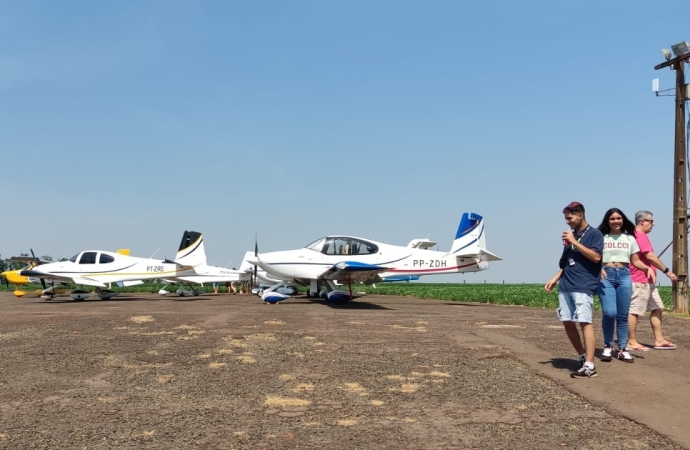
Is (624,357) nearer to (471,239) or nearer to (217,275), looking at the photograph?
(471,239)

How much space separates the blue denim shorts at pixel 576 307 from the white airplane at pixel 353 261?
12.0 meters

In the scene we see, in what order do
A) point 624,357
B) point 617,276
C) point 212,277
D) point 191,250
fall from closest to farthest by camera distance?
point 624,357, point 617,276, point 191,250, point 212,277

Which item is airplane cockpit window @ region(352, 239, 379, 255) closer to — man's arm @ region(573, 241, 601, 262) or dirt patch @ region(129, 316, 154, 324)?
dirt patch @ region(129, 316, 154, 324)

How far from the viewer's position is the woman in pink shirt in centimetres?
655

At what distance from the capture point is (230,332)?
9.05m

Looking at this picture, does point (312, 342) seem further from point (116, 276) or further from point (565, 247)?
point (116, 276)

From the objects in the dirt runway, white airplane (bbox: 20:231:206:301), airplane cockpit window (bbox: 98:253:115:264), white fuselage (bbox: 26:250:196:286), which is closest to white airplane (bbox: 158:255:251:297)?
white airplane (bbox: 20:231:206:301)

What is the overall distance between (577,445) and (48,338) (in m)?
7.98

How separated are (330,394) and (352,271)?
12.7 metres

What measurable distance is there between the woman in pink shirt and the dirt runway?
1.45 ft

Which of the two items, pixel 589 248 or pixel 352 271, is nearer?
pixel 589 248

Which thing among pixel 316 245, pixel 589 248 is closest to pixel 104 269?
pixel 316 245

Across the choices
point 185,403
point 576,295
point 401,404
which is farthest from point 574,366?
point 185,403

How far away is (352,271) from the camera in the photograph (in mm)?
17422
